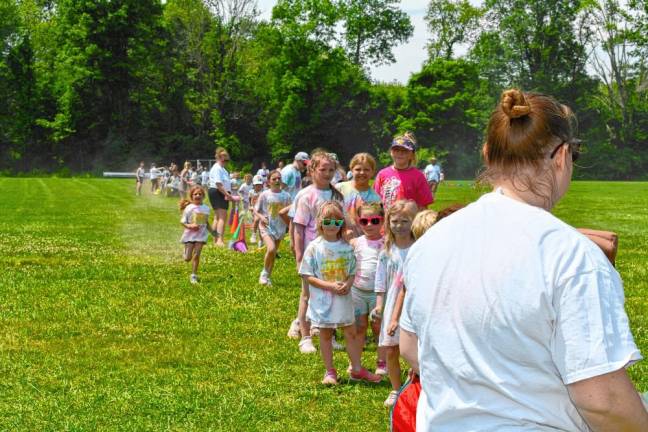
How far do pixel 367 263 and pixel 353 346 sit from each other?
2.31 ft

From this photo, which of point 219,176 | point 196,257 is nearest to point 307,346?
point 196,257

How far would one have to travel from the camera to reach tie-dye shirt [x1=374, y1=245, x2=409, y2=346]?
636 cm

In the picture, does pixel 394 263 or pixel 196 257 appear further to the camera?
pixel 196 257

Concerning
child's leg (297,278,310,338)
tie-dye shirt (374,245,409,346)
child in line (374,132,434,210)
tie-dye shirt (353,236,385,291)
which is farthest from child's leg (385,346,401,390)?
child in line (374,132,434,210)

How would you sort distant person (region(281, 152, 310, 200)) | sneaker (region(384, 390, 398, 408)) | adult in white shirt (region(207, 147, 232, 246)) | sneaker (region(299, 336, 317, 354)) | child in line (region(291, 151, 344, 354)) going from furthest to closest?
adult in white shirt (region(207, 147, 232, 246))
distant person (region(281, 152, 310, 200))
child in line (region(291, 151, 344, 354))
sneaker (region(299, 336, 317, 354))
sneaker (region(384, 390, 398, 408))

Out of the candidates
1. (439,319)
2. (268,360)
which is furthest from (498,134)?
(268,360)

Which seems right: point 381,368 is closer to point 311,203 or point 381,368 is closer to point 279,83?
point 311,203

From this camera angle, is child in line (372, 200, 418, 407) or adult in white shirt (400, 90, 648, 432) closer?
adult in white shirt (400, 90, 648, 432)

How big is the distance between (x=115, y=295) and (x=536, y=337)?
10092mm

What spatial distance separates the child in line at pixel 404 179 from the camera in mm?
8609

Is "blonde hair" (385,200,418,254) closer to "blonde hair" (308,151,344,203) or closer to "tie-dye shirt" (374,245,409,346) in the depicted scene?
"tie-dye shirt" (374,245,409,346)

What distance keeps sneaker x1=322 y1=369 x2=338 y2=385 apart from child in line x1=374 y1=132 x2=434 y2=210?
6.70 feet

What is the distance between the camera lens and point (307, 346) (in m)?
8.26

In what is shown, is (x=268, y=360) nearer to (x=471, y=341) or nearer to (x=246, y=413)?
(x=246, y=413)
